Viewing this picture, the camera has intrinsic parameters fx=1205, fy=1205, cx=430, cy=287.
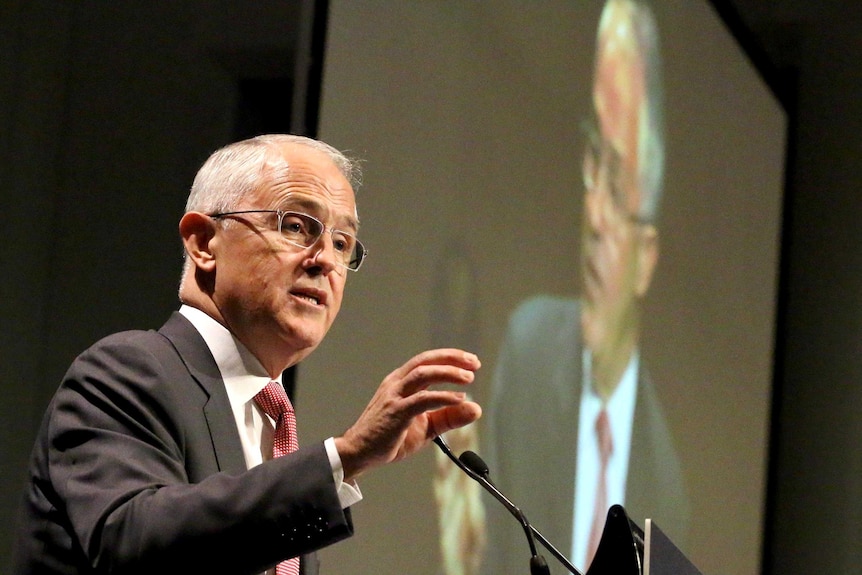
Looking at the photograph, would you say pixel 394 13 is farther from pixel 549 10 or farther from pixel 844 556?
pixel 844 556

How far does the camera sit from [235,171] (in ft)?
6.88

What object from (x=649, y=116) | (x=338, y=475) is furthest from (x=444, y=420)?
(x=649, y=116)

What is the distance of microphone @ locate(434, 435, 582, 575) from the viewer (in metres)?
1.88

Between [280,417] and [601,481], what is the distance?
2.13 m

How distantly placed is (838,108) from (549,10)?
3531mm

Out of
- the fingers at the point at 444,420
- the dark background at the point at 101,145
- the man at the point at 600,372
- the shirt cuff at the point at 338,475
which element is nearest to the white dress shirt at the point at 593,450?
the man at the point at 600,372

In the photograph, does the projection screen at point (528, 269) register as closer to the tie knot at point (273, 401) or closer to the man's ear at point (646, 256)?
the man's ear at point (646, 256)

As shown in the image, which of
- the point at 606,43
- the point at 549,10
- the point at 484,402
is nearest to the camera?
the point at 484,402

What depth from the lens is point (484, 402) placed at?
3.39m

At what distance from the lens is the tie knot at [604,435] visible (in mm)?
3975

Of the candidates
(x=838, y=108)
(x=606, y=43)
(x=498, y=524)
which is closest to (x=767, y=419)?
(x=838, y=108)

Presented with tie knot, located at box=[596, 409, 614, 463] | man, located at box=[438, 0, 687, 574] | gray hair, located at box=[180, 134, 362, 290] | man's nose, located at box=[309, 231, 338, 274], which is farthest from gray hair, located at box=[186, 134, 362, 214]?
tie knot, located at box=[596, 409, 614, 463]

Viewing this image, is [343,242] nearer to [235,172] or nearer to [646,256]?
[235,172]

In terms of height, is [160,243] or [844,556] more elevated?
[160,243]
